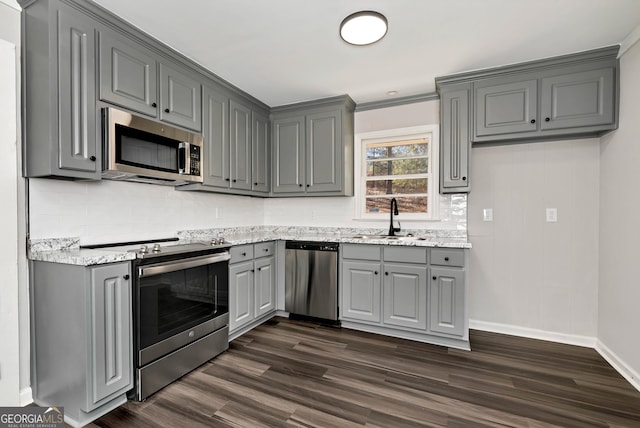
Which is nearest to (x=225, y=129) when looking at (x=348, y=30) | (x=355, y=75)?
(x=355, y=75)

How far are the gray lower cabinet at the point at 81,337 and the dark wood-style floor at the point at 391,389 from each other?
0.70 feet

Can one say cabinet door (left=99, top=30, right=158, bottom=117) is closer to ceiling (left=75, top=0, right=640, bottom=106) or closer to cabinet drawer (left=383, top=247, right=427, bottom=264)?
ceiling (left=75, top=0, right=640, bottom=106)

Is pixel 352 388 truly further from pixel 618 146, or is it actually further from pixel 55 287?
pixel 618 146

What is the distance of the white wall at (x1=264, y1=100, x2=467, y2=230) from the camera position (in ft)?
10.9

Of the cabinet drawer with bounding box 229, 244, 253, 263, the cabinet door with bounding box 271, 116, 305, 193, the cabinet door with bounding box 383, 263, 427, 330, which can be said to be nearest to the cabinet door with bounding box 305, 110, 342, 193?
the cabinet door with bounding box 271, 116, 305, 193

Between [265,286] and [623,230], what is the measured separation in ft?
10.5

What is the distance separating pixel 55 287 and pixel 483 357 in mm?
3183

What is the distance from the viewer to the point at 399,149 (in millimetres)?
3625

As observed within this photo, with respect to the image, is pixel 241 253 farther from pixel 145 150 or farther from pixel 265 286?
pixel 145 150

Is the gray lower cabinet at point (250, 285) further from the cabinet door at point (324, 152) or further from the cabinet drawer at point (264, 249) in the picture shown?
the cabinet door at point (324, 152)

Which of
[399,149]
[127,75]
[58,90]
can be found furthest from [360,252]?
[58,90]

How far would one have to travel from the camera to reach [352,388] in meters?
2.12

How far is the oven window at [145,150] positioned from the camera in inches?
84.3

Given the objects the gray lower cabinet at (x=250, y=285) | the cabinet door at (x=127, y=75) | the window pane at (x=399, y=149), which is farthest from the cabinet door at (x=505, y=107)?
the cabinet door at (x=127, y=75)
